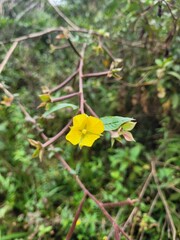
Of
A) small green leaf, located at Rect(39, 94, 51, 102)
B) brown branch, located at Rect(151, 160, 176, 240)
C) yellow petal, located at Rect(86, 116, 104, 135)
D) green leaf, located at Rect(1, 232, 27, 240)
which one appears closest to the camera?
yellow petal, located at Rect(86, 116, 104, 135)

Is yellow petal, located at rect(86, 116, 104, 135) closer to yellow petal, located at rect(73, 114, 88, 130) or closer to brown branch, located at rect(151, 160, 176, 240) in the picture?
yellow petal, located at rect(73, 114, 88, 130)

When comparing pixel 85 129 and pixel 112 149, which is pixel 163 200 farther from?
pixel 85 129

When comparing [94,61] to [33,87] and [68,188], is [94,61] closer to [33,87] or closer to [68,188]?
[33,87]

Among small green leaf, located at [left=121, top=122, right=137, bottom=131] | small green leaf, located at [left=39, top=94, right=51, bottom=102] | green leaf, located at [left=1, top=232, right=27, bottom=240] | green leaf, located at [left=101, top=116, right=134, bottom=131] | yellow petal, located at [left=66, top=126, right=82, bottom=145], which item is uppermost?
small green leaf, located at [left=39, top=94, right=51, bottom=102]

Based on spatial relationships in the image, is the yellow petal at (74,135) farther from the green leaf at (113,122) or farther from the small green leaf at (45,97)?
the small green leaf at (45,97)

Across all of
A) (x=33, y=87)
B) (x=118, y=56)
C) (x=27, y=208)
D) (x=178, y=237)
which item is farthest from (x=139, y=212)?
(x=33, y=87)

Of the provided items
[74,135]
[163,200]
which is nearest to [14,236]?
[163,200]

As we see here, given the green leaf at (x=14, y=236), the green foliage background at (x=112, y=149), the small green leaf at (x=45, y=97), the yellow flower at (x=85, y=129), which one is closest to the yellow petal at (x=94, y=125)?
the yellow flower at (x=85, y=129)

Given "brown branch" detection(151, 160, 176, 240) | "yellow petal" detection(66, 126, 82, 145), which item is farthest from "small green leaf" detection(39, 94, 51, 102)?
"brown branch" detection(151, 160, 176, 240)

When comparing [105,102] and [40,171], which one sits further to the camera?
[105,102]

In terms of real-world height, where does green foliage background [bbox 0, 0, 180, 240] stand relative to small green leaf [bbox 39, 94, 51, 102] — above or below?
below
